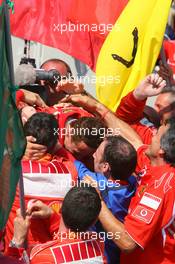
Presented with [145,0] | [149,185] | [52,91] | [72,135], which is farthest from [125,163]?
[145,0]

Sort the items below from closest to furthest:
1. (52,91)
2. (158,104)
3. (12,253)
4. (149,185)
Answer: (12,253), (149,185), (158,104), (52,91)

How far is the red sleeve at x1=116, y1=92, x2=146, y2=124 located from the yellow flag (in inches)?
19.3

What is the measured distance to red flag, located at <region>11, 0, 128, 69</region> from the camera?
5.84 meters

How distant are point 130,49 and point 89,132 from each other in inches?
50.6

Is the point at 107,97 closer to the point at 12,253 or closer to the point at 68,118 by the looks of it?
the point at 68,118

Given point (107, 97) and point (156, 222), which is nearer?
point (156, 222)

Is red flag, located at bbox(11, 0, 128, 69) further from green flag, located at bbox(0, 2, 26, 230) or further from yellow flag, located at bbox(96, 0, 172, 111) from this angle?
green flag, located at bbox(0, 2, 26, 230)

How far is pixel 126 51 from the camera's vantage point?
217 inches

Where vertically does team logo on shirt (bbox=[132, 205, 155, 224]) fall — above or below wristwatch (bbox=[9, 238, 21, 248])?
above

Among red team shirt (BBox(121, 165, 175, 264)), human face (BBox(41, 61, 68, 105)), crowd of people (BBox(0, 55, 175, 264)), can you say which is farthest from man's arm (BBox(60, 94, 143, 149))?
red team shirt (BBox(121, 165, 175, 264))

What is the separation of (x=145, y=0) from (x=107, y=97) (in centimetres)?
78

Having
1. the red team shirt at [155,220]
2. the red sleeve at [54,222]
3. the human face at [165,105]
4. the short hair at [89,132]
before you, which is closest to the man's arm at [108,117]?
the short hair at [89,132]

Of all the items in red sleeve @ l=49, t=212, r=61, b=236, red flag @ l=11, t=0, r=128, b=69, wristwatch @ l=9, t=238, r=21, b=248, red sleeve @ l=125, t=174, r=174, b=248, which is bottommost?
red sleeve @ l=49, t=212, r=61, b=236

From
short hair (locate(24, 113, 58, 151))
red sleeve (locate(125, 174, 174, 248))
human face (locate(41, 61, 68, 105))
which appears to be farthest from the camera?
human face (locate(41, 61, 68, 105))
